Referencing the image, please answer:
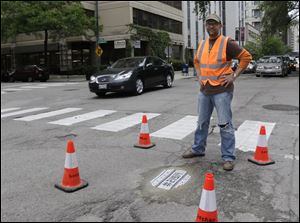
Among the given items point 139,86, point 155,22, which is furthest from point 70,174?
point 155,22

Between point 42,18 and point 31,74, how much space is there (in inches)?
182

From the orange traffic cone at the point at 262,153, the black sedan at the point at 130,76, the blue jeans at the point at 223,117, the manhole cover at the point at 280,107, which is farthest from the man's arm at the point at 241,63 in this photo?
the black sedan at the point at 130,76

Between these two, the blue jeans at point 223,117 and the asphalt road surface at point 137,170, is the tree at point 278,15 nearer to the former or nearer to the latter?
the asphalt road surface at point 137,170

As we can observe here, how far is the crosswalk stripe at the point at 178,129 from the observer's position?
7.10 metres

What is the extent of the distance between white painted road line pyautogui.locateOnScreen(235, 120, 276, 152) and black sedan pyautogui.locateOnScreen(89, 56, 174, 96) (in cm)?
629

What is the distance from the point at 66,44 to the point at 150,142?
37620 mm

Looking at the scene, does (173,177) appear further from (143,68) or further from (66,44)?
(66,44)

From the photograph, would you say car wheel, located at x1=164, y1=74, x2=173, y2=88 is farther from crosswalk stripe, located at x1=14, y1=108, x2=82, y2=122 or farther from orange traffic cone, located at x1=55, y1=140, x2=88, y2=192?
orange traffic cone, located at x1=55, y1=140, x2=88, y2=192

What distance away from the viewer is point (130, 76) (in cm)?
1382

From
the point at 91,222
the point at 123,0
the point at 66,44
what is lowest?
the point at 91,222

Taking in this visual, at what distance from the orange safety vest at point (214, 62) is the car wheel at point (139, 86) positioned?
9245 mm

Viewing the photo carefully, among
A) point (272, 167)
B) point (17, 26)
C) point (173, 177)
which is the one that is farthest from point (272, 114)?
point (17, 26)

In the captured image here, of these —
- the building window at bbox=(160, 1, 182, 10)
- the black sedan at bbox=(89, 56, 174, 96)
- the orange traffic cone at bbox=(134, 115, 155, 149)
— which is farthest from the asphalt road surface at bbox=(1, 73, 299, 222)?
the building window at bbox=(160, 1, 182, 10)

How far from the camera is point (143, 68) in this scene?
1464 cm
